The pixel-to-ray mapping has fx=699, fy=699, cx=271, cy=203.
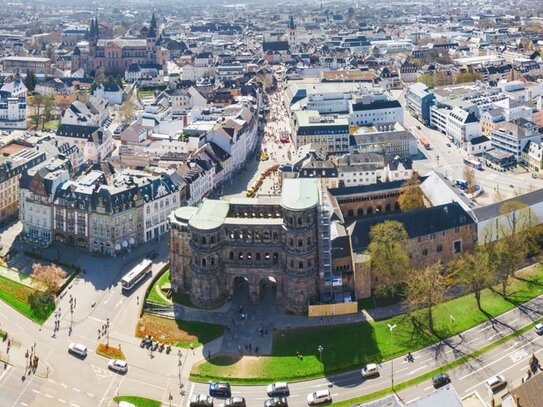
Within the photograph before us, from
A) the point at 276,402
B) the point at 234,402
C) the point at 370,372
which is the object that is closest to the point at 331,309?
the point at 370,372

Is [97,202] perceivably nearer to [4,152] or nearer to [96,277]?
[96,277]

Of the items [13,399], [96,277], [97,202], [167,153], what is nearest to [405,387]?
[13,399]

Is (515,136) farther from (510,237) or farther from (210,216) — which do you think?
(210,216)

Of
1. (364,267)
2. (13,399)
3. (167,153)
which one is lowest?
(13,399)

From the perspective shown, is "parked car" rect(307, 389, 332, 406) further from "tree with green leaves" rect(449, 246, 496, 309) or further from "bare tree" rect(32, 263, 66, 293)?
"bare tree" rect(32, 263, 66, 293)

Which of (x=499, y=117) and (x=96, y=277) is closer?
(x=96, y=277)

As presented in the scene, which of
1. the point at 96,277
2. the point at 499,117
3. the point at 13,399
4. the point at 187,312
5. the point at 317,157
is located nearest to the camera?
the point at 13,399

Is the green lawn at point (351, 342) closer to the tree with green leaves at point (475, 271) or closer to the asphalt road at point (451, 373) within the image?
the asphalt road at point (451, 373)

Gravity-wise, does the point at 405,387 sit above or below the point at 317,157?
below
